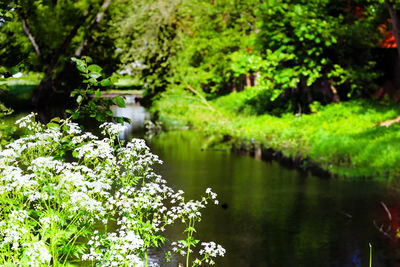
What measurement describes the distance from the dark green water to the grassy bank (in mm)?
1303

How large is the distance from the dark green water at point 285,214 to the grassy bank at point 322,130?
1.30 meters

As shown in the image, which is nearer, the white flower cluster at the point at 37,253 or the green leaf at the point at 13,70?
the white flower cluster at the point at 37,253

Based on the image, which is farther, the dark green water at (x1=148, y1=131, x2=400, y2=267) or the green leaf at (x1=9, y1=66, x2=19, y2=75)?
the dark green water at (x1=148, y1=131, x2=400, y2=267)

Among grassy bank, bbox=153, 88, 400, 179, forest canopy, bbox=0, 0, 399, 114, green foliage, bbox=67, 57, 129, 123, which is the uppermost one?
green foliage, bbox=67, 57, 129, 123

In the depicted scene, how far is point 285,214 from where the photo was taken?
10.7 m

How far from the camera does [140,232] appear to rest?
17.0 ft

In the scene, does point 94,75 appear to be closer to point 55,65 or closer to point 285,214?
point 285,214

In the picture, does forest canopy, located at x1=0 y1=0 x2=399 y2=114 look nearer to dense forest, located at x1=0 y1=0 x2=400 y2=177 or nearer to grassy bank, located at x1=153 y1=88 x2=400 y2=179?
dense forest, located at x1=0 y1=0 x2=400 y2=177

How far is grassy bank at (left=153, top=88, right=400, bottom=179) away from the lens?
14.3 meters

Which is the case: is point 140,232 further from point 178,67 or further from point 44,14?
point 44,14

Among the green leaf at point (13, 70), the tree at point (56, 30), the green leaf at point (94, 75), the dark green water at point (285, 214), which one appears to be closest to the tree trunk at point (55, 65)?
the tree at point (56, 30)

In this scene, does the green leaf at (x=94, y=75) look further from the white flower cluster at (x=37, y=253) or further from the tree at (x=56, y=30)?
the tree at (x=56, y=30)

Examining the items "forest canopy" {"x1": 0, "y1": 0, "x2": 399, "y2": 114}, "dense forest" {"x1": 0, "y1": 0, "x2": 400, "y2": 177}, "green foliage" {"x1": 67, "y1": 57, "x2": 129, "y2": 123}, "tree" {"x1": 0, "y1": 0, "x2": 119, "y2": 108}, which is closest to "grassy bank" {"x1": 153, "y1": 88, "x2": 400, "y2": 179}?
"dense forest" {"x1": 0, "y1": 0, "x2": 400, "y2": 177}

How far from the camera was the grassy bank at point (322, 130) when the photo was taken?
563 inches
